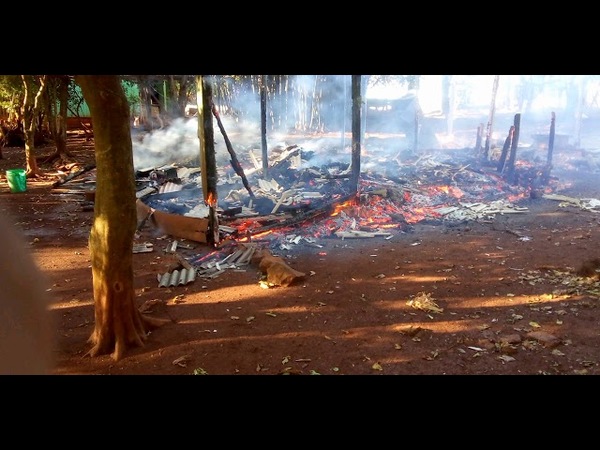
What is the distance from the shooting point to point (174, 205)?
14.1 meters

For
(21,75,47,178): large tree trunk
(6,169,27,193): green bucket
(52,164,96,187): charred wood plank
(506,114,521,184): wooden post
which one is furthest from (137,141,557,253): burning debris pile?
(21,75,47,178): large tree trunk

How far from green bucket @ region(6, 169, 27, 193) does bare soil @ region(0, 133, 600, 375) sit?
4.41 metres

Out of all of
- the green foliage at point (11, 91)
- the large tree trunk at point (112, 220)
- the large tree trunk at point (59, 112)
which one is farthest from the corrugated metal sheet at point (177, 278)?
the large tree trunk at point (59, 112)

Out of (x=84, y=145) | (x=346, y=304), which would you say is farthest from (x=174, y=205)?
(x=84, y=145)

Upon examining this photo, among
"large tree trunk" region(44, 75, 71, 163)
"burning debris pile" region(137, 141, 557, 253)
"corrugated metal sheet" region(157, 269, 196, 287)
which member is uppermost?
"large tree trunk" region(44, 75, 71, 163)

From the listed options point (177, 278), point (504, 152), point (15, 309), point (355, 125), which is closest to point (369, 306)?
point (177, 278)

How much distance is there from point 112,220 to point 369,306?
441 centimetres

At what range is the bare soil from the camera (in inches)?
237

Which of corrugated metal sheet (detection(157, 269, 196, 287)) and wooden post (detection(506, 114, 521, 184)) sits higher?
wooden post (detection(506, 114, 521, 184))

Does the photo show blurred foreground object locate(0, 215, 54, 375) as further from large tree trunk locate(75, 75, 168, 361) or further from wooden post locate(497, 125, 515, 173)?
wooden post locate(497, 125, 515, 173)

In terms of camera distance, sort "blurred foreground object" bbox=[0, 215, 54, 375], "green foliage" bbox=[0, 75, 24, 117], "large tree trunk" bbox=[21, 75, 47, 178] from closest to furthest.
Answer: "blurred foreground object" bbox=[0, 215, 54, 375] < "large tree trunk" bbox=[21, 75, 47, 178] < "green foliage" bbox=[0, 75, 24, 117]
